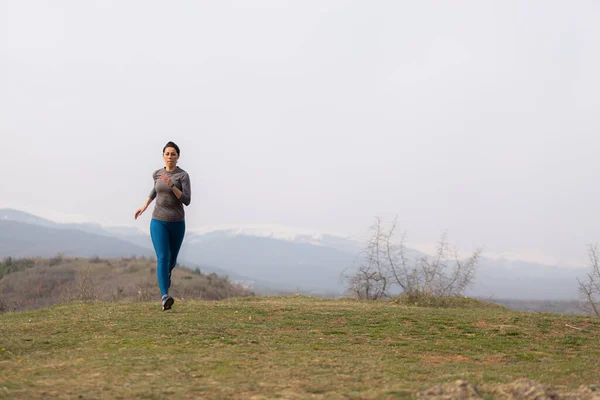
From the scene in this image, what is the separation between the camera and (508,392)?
4.21m

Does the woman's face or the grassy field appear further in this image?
the woman's face

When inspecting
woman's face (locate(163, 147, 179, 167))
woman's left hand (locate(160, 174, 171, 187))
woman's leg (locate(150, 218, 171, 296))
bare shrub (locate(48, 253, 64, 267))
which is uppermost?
woman's face (locate(163, 147, 179, 167))

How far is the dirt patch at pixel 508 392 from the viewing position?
4059mm

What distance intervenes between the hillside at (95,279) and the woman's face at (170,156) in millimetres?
25634

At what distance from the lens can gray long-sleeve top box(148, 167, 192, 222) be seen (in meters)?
9.81

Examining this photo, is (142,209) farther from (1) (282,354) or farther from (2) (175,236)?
(1) (282,354)

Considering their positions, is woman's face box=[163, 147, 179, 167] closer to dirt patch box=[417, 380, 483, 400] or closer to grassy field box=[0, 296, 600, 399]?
grassy field box=[0, 296, 600, 399]

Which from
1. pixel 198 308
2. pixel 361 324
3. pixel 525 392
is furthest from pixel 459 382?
pixel 198 308

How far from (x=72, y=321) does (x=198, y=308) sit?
265cm

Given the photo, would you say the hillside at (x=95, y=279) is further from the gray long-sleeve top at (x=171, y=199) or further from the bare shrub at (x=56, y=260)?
the gray long-sleeve top at (x=171, y=199)

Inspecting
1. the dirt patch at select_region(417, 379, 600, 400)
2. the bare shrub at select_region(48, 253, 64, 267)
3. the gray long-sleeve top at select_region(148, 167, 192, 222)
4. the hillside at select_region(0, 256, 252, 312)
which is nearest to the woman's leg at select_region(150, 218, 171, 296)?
the gray long-sleeve top at select_region(148, 167, 192, 222)

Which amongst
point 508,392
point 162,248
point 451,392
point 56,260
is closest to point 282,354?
point 451,392

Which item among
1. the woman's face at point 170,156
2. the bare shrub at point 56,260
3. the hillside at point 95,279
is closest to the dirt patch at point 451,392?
the woman's face at point 170,156

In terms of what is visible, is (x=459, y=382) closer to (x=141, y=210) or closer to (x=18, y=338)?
(x=18, y=338)
